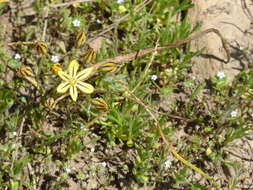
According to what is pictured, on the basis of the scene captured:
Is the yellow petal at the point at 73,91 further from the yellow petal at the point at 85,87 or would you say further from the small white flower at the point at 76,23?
the small white flower at the point at 76,23

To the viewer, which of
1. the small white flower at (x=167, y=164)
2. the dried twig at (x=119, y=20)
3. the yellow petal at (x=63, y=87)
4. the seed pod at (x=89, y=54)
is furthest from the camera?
the dried twig at (x=119, y=20)

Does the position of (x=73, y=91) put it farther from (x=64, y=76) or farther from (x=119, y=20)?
(x=119, y=20)

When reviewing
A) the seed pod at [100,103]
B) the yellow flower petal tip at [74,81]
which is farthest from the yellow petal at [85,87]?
the seed pod at [100,103]

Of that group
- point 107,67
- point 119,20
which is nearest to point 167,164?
point 107,67

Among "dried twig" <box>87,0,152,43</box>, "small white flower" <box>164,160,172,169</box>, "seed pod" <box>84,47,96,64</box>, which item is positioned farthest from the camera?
"dried twig" <box>87,0,152,43</box>

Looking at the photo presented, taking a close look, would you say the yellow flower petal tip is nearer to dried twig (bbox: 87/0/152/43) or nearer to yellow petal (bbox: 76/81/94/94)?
yellow petal (bbox: 76/81/94/94)

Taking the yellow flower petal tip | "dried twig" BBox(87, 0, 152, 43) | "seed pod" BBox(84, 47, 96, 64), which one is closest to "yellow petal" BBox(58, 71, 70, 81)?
the yellow flower petal tip

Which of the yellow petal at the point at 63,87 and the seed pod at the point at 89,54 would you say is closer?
the yellow petal at the point at 63,87

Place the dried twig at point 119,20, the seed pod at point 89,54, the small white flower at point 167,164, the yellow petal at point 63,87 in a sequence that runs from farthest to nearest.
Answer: the dried twig at point 119,20, the small white flower at point 167,164, the seed pod at point 89,54, the yellow petal at point 63,87

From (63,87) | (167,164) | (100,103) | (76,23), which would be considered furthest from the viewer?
(76,23)

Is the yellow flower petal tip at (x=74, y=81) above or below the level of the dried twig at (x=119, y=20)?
below

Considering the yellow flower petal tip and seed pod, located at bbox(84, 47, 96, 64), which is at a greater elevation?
seed pod, located at bbox(84, 47, 96, 64)

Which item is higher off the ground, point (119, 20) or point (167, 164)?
point (119, 20)

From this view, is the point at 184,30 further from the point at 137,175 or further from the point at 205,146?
the point at 137,175
